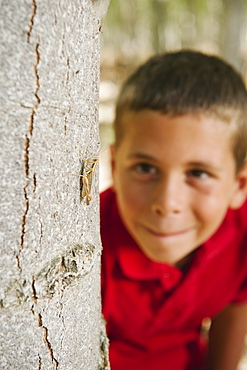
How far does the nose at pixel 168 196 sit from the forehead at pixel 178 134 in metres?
0.09

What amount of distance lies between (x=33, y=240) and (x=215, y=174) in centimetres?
93

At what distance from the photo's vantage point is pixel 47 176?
19.6 inches

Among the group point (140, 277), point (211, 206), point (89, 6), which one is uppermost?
point (89, 6)

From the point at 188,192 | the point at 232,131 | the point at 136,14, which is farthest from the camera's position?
the point at 136,14

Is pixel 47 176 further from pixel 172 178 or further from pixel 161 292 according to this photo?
pixel 161 292

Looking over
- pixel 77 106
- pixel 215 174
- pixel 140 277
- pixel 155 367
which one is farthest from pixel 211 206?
pixel 77 106

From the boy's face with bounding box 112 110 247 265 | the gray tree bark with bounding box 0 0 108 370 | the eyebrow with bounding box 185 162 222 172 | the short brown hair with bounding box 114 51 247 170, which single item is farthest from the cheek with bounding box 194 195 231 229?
the gray tree bark with bounding box 0 0 108 370

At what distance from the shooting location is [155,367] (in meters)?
1.64

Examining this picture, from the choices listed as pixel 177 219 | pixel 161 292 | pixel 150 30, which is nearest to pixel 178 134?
pixel 177 219

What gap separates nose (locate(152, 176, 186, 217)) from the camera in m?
1.21

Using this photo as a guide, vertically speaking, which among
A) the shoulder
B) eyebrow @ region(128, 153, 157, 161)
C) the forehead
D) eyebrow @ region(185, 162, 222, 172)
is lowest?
the shoulder

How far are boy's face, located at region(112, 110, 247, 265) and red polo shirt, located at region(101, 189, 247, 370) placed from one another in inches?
5.0

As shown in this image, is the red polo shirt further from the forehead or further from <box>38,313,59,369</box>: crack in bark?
<box>38,313,59,369</box>: crack in bark

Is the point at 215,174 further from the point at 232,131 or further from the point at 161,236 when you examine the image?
the point at 161,236
